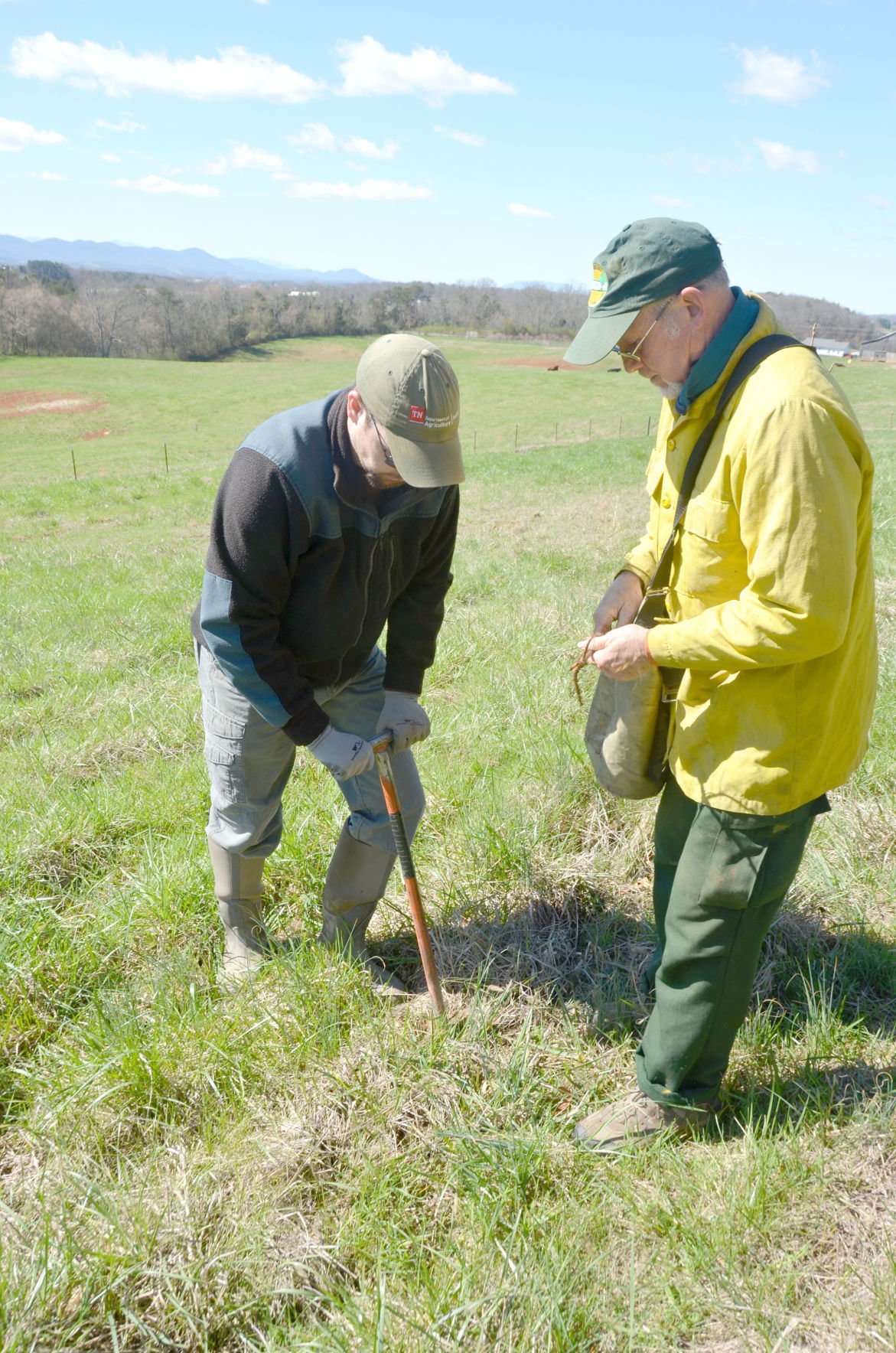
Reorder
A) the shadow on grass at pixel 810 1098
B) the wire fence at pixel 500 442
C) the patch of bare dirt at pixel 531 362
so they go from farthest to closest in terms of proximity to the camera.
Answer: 1. the patch of bare dirt at pixel 531 362
2. the wire fence at pixel 500 442
3. the shadow on grass at pixel 810 1098

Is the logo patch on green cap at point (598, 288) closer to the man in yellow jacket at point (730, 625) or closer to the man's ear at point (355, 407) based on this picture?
the man in yellow jacket at point (730, 625)

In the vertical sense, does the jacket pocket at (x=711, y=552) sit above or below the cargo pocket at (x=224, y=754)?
above

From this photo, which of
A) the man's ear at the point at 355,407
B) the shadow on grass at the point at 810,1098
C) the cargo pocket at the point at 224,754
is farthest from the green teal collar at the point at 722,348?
Answer: the shadow on grass at the point at 810,1098

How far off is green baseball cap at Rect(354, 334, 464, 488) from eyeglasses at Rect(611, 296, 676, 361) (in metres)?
0.46

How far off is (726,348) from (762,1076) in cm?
203

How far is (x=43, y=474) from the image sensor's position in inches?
1134

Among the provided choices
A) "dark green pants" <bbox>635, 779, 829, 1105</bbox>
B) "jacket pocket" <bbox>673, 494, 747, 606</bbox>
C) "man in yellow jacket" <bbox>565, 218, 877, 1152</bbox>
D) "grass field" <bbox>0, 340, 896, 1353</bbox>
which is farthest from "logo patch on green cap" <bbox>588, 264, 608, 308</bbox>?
"grass field" <bbox>0, 340, 896, 1353</bbox>

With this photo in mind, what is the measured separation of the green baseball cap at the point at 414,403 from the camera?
7.93 feet

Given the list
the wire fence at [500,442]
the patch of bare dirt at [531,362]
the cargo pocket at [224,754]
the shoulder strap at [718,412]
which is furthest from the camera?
the patch of bare dirt at [531,362]

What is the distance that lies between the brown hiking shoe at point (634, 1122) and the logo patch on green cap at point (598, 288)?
2.12m

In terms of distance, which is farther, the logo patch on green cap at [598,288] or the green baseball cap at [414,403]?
the green baseball cap at [414,403]

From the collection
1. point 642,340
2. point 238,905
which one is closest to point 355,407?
point 642,340

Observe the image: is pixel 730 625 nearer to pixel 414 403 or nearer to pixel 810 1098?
pixel 414 403

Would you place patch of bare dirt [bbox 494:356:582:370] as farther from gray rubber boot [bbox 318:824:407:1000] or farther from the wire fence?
gray rubber boot [bbox 318:824:407:1000]
